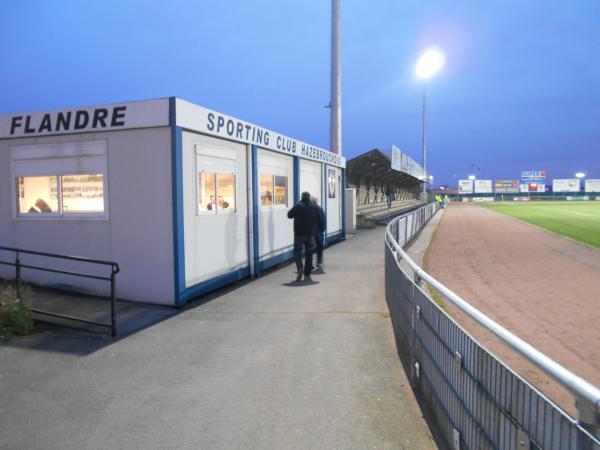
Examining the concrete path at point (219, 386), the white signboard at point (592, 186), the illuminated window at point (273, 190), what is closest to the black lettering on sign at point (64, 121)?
the concrete path at point (219, 386)

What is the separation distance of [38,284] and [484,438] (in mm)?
8960

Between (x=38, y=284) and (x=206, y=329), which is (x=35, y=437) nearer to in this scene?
(x=206, y=329)

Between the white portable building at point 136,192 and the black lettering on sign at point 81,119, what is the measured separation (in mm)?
17

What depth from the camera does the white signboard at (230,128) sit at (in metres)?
8.34

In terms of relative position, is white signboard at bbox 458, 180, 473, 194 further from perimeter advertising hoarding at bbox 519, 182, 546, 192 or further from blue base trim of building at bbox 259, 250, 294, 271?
blue base trim of building at bbox 259, 250, 294, 271

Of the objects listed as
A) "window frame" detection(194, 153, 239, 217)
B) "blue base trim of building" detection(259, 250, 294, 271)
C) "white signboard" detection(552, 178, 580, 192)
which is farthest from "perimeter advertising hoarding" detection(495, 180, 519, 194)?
"window frame" detection(194, 153, 239, 217)

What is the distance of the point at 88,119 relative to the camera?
28.3ft

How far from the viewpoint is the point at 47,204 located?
9.42 metres

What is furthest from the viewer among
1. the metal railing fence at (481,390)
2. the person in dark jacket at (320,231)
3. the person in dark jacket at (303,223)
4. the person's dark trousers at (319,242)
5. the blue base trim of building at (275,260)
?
the blue base trim of building at (275,260)

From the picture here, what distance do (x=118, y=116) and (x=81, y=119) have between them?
808mm

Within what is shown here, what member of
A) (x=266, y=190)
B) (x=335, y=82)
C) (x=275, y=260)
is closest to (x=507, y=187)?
(x=335, y=82)

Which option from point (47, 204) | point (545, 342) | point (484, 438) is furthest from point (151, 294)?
point (484, 438)

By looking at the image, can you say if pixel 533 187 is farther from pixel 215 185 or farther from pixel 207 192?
pixel 207 192

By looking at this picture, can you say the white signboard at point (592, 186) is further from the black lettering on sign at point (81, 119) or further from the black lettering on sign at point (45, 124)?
the black lettering on sign at point (45, 124)
